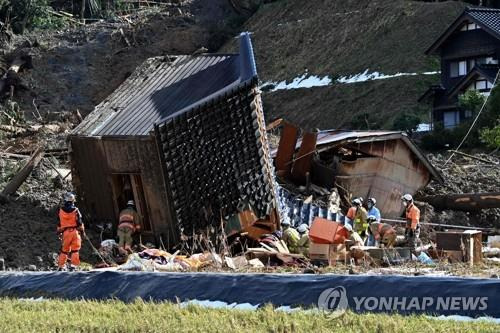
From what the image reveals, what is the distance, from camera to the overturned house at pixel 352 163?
893 inches

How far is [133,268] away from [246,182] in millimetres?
5213

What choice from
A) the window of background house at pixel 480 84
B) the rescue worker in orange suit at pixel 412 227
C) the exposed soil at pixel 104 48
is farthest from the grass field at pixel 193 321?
the exposed soil at pixel 104 48

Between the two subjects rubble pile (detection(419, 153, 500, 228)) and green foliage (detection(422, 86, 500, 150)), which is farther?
green foliage (detection(422, 86, 500, 150))

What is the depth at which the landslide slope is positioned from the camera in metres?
45.5

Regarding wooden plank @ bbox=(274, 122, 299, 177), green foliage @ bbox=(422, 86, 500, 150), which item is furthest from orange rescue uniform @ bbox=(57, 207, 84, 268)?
green foliage @ bbox=(422, 86, 500, 150)

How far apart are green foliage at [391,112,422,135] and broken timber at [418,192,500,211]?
15470mm

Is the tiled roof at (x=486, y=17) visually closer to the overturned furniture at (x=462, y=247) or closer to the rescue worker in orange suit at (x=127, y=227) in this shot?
the rescue worker in orange suit at (x=127, y=227)

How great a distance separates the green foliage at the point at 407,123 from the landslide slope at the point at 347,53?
0.60 metres

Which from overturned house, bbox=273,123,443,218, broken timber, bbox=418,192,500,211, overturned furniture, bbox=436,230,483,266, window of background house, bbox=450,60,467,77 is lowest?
overturned furniture, bbox=436,230,483,266

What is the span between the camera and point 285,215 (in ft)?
66.9

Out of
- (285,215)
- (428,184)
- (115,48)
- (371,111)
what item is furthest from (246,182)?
(115,48)

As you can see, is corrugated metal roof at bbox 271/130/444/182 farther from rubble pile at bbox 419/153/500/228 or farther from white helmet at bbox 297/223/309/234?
white helmet at bbox 297/223/309/234

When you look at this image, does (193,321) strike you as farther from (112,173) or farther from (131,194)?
(131,194)

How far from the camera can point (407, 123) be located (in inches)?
1591
